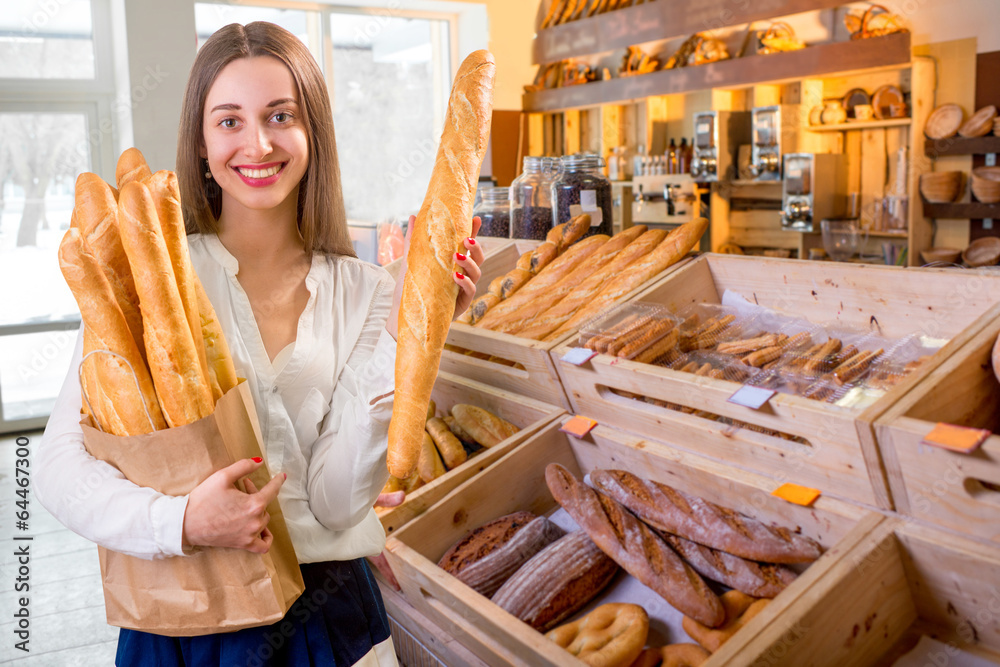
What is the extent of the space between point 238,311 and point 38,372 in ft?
15.3

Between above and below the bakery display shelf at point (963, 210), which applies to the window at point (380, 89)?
above

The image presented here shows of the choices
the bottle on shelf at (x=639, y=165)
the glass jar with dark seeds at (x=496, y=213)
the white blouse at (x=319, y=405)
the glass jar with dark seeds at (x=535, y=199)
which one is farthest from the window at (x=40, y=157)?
the white blouse at (x=319, y=405)

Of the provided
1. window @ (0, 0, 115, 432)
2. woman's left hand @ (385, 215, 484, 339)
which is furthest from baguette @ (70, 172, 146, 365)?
window @ (0, 0, 115, 432)

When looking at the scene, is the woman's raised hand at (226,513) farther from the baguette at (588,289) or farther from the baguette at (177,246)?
the baguette at (588,289)

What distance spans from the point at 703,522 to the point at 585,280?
0.86m

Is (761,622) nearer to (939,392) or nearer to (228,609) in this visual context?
(939,392)

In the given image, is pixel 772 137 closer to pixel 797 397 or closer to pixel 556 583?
pixel 797 397

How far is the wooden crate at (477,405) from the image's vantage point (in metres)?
1.49

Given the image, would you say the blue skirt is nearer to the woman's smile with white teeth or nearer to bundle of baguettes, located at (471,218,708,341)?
the woman's smile with white teeth

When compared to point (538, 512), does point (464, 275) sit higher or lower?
higher

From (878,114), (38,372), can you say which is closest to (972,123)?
(878,114)

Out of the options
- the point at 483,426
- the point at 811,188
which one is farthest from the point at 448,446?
the point at 811,188

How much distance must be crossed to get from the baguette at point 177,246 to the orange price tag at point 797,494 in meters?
0.91

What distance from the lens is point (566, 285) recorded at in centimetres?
201
